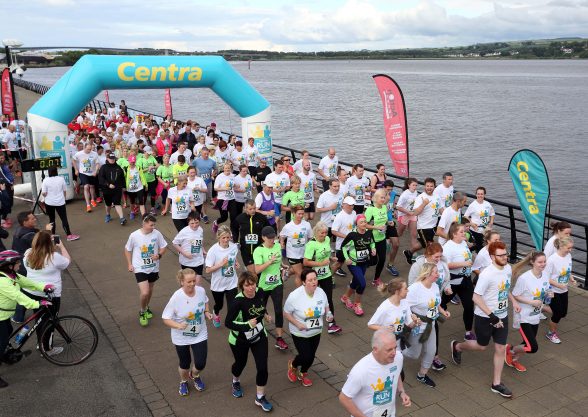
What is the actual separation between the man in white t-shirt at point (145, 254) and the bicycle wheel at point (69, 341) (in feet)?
3.20

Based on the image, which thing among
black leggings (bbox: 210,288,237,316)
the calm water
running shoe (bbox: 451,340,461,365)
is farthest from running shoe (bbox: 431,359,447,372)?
the calm water

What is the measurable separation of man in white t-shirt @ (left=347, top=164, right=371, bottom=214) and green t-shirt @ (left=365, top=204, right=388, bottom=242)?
2.08 m

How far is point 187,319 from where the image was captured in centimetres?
595

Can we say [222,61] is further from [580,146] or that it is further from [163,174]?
[580,146]

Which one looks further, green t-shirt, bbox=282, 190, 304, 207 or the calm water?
the calm water

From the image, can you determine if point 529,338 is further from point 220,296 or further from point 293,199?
point 293,199

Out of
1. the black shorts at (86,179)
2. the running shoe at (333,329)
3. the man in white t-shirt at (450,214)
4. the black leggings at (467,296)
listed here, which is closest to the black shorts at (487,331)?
the black leggings at (467,296)

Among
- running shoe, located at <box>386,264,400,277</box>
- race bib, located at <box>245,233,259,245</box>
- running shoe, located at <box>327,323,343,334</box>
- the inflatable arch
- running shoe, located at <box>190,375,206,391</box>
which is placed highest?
the inflatable arch

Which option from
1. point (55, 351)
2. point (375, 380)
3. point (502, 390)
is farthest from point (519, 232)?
point (55, 351)

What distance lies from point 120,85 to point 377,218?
338 inches

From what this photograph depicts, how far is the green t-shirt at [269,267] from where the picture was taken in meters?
7.11

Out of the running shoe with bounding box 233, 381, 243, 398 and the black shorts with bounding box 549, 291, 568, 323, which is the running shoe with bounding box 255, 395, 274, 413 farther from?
the black shorts with bounding box 549, 291, 568, 323

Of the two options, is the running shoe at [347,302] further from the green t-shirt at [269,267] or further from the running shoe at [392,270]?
the running shoe at [392,270]

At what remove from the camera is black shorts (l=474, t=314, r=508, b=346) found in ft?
20.8
